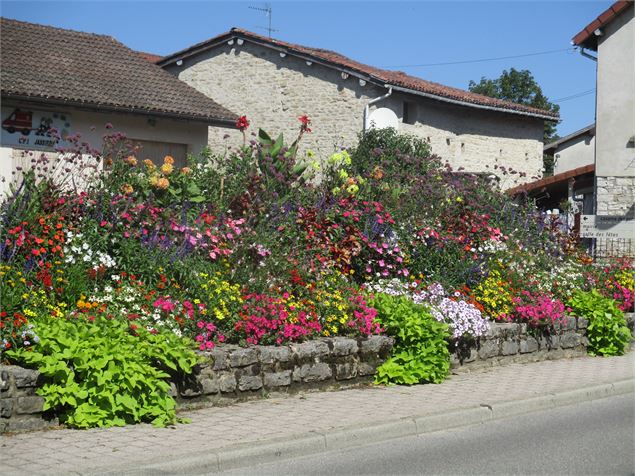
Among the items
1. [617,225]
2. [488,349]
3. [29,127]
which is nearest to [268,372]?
[488,349]

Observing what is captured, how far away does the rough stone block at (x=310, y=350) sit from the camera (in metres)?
9.11

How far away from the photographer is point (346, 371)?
31.6 feet

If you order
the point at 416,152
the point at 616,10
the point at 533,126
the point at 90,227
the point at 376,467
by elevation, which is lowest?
the point at 376,467

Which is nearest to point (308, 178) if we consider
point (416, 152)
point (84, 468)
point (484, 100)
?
point (84, 468)

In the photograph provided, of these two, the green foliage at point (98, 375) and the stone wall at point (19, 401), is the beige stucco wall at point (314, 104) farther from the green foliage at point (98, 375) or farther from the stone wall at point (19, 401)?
the stone wall at point (19, 401)

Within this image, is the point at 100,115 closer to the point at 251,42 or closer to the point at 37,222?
the point at 251,42

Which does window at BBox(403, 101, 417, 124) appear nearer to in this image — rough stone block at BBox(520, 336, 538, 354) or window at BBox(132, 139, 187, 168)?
window at BBox(132, 139, 187, 168)

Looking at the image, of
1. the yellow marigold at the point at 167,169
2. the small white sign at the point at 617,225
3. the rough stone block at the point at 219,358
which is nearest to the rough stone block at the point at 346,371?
the rough stone block at the point at 219,358

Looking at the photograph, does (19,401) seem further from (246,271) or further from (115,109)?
(115,109)

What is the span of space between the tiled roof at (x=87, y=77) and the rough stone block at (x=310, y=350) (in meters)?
11.5

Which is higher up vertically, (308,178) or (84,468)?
(308,178)

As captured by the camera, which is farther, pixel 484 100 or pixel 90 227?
pixel 484 100

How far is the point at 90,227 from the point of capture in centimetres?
919

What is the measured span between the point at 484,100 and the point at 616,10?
5.29 m
